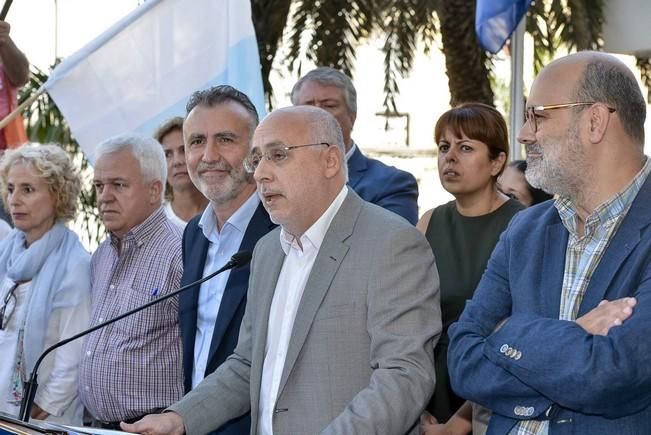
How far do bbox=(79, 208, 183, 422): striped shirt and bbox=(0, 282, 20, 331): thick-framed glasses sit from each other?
49 centimetres

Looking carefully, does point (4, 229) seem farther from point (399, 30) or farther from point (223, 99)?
point (399, 30)

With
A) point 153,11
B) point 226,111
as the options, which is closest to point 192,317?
point 226,111

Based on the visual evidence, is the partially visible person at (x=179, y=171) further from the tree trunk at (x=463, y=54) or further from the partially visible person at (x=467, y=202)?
the tree trunk at (x=463, y=54)

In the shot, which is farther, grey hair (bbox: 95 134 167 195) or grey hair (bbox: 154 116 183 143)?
grey hair (bbox: 154 116 183 143)

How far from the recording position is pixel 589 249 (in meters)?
3.32

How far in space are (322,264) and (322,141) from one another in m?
0.45

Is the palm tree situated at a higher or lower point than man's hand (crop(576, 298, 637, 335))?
higher

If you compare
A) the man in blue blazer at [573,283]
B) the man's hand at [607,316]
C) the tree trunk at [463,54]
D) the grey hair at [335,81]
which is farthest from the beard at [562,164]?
the tree trunk at [463,54]

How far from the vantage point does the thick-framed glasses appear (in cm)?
521

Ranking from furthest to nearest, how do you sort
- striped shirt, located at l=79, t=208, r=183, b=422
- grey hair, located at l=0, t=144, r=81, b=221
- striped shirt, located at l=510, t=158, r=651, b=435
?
grey hair, located at l=0, t=144, r=81, b=221 → striped shirt, located at l=79, t=208, r=183, b=422 → striped shirt, located at l=510, t=158, r=651, b=435

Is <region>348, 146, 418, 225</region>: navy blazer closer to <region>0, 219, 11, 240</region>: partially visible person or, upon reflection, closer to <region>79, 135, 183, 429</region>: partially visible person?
<region>79, 135, 183, 429</region>: partially visible person

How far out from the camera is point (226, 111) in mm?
4766

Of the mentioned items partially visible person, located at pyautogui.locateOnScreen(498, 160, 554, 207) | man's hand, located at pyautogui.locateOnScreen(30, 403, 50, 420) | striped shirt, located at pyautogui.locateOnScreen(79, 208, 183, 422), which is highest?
Answer: partially visible person, located at pyautogui.locateOnScreen(498, 160, 554, 207)

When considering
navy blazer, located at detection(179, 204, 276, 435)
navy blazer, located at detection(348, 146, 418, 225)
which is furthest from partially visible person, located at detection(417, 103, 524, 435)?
navy blazer, located at detection(179, 204, 276, 435)
